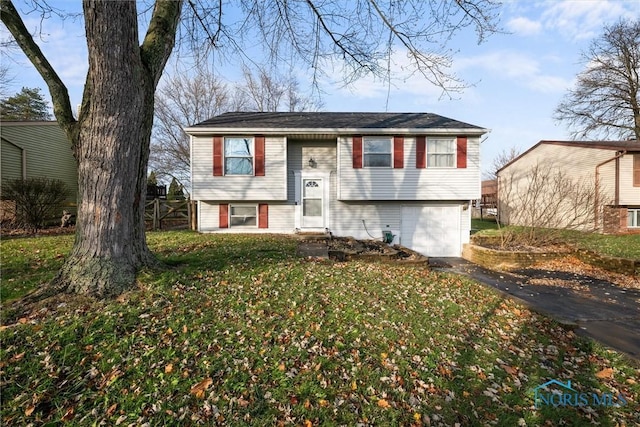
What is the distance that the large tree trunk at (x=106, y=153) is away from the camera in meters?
3.83

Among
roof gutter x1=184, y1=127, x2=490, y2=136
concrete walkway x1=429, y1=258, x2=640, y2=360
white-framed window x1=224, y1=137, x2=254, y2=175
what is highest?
roof gutter x1=184, y1=127, x2=490, y2=136

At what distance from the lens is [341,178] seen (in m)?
11.9

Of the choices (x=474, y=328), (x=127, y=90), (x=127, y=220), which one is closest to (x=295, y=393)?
(x=474, y=328)

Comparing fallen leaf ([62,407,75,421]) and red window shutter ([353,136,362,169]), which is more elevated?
red window shutter ([353,136,362,169])

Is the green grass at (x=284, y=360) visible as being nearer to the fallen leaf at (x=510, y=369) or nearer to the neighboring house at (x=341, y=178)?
the fallen leaf at (x=510, y=369)

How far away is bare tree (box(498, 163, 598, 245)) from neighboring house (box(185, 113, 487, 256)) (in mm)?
2387

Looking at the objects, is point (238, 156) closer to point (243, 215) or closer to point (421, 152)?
point (243, 215)

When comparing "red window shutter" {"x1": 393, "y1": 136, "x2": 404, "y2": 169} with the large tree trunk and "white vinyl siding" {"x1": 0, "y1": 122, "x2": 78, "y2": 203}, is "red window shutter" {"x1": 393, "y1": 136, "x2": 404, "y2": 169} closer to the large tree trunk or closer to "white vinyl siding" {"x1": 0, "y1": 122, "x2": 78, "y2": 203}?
the large tree trunk

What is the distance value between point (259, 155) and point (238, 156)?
824 millimetres

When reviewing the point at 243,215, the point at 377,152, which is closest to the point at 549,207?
the point at 377,152

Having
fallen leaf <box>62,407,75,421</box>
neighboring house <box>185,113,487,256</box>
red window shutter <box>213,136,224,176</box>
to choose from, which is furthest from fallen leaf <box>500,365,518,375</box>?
red window shutter <box>213,136,224,176</box>

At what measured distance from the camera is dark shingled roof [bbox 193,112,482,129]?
1194cm

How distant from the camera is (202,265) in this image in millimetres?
5508

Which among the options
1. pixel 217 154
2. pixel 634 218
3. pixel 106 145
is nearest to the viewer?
pixel 106 145
